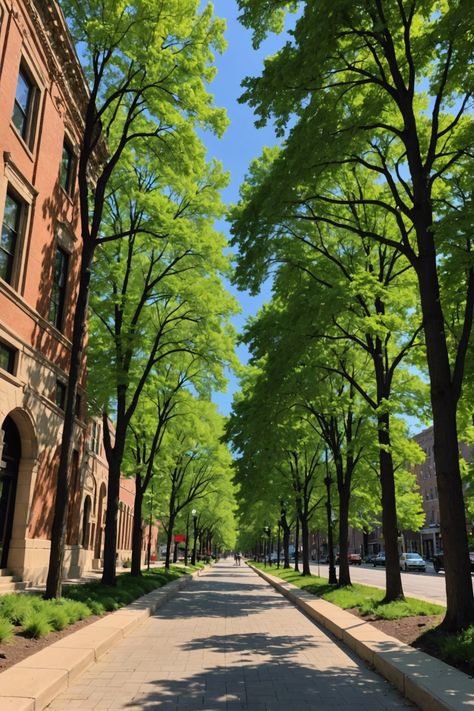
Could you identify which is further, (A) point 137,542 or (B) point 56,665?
(A) point 137,542

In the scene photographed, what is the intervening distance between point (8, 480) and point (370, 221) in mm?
11946

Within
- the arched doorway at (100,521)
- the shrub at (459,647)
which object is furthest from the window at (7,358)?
the arched doorway at (100,521)

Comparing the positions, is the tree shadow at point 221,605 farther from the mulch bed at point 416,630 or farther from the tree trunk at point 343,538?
the mulch bed at point 416,630

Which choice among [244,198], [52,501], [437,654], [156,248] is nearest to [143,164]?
[156,248]

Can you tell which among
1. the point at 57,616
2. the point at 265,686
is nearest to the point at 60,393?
the point at 57,616

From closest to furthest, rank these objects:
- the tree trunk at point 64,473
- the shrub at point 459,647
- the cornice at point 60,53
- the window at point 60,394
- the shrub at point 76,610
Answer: the shrub at point 459,647 < the shrub at point 76,610 < the tree trunk at point 64,473 < the cornice at point 60,53 < the window at point 60,394

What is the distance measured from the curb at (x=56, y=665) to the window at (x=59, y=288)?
10.2 metres

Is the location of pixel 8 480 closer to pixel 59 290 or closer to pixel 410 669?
pixel 59 290

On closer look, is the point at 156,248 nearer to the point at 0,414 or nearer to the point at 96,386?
Result: the point at 96,386

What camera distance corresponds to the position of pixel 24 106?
16.8 metres

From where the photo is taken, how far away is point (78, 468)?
73.9ft

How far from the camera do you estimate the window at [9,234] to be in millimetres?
15352

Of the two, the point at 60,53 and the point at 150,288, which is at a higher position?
the point at 60,53

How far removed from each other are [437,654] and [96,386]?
12.6m
